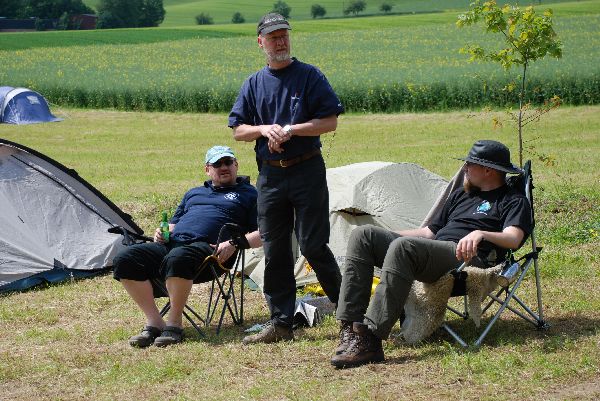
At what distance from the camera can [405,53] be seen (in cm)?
4150

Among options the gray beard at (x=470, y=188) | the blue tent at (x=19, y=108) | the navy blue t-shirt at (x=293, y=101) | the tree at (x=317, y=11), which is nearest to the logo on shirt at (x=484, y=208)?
the gray beard at (x=470, y=188)

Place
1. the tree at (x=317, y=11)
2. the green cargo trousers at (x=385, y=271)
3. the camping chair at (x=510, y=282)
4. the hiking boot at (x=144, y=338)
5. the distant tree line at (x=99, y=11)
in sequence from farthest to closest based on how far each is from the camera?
the tree at (x=317, y=11)
the distant tree line at (x=99, y=11)
the hiking boot at (x=144, y=338)
the camping chair at (x=510, y=282)
the green cargo trousers at (x=385, y=271)

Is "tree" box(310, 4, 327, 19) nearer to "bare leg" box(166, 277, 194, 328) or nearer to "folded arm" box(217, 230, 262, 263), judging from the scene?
"folded arm" box(217, 230, 262, 263)

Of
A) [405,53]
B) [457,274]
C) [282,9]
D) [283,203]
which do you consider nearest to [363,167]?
[283,203]

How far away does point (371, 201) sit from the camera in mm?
8578

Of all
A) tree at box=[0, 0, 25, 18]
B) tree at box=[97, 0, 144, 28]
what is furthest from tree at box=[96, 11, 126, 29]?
tree at box=[0, 0, 25, 18]

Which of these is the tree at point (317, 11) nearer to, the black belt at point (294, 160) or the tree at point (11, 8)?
the tree at point (11, 8)

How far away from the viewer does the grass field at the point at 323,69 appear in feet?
85.8

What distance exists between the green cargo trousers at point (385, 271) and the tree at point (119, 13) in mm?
74417

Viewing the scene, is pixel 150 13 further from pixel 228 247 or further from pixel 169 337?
pixel 169 337

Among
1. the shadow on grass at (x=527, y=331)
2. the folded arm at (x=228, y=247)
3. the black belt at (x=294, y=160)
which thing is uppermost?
the black belt at (x=294, y=160)

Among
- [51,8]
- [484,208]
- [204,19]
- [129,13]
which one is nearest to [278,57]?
[484,208]

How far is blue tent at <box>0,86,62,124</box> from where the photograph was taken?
1025 inches

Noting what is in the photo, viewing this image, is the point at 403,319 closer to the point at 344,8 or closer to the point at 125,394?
the point at 125,394
